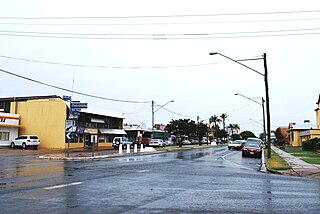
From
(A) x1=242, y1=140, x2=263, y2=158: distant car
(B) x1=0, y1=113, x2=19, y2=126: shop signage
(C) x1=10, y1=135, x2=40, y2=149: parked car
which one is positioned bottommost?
(A) x1=242, y1=140, x2=263, y2=158: distant car

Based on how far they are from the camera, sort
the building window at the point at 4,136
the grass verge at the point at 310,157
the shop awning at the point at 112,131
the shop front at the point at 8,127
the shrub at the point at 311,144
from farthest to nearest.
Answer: the shop awning at the point at 112,131 < the building window at the point at 4,136 < the shop front at the point at 8,127 < the shrub at the point at 311,144 < the grass verge at the point at 310,157

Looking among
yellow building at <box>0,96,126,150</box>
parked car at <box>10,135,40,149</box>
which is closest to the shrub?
yellow building at <box>0,96,126,150</box>

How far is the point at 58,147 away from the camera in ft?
165

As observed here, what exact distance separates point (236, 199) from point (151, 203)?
2368 millimetres

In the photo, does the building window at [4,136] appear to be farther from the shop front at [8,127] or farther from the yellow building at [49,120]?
the yellow building at [49,120]

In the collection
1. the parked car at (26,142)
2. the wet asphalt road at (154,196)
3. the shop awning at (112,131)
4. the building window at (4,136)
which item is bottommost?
the wet asphalt road at (154,196)

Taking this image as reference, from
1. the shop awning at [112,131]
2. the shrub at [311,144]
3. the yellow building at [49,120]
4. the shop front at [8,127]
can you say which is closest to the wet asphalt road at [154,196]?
the shrub at [311,144]

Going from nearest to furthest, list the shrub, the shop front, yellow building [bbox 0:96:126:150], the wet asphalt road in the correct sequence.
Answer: the wet asphalt road < the shrub < the shop front < yellow building [bbox 0:96:126:150]

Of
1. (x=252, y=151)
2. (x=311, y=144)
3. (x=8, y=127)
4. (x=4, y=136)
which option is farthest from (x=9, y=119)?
(x=311, y=144)

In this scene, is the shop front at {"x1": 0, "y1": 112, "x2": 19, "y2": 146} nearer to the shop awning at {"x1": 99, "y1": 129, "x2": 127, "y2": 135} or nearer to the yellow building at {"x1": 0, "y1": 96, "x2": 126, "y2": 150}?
the yellow building at {"x1": 0, "y1": 96, "x2": 126, "y2": 150}

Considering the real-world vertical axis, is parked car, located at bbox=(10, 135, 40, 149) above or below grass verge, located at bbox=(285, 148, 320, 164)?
above

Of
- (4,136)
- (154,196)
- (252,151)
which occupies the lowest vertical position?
(154,196)

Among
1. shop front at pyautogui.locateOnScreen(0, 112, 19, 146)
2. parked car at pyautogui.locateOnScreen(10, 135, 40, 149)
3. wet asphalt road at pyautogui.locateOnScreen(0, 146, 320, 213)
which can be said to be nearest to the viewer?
wet asphalt road at pyautogui.locateOnScreen(0, 146, 320, 213)

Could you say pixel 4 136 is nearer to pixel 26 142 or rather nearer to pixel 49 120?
pixel 26 142
